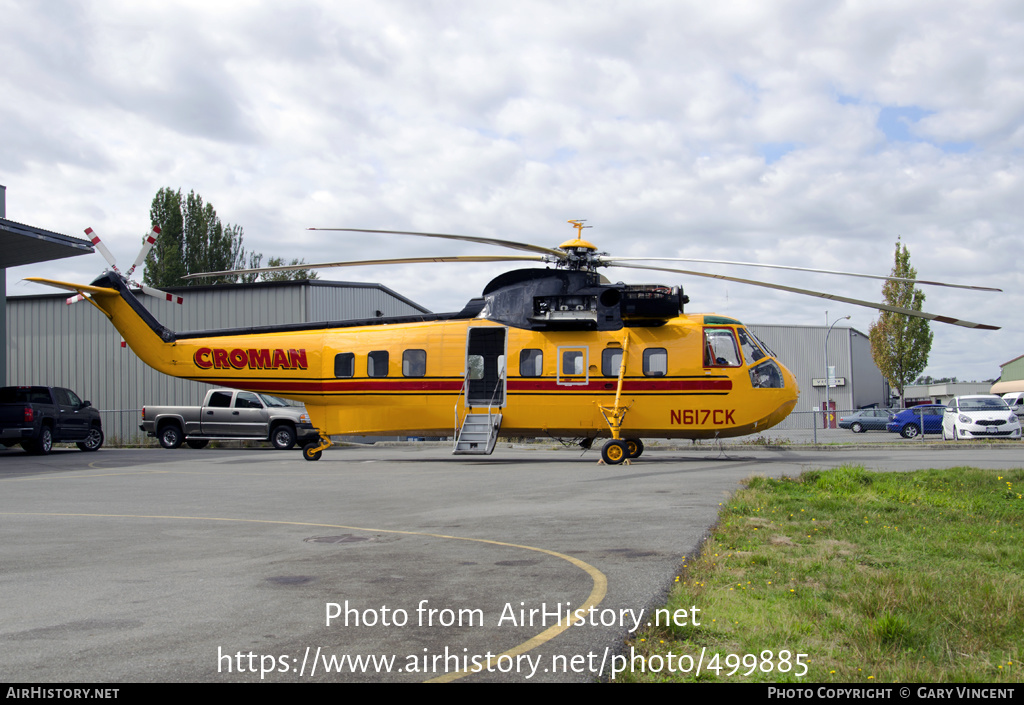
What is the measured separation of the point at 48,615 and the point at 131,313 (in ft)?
55.7

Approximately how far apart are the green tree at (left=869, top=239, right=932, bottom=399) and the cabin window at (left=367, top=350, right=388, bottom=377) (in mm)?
44129

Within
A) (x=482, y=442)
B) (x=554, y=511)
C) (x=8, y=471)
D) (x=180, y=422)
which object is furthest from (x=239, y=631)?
→ (x=180, y=422)

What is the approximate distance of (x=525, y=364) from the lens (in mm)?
18891

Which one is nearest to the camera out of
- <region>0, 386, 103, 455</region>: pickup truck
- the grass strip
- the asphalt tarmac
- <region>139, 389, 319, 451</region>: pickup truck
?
the grass strip

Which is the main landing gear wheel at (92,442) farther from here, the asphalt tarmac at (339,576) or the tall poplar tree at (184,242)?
the tall poplar tree at (184,242)

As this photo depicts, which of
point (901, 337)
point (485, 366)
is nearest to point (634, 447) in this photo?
point (485, 366)

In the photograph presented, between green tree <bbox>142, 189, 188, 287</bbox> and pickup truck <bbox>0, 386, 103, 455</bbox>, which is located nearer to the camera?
pickup truck <bbox>0, 386, 103, 455</bbox>

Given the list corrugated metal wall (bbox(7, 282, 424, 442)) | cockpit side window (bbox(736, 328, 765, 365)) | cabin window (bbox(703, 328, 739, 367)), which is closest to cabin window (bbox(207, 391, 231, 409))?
corrugated metal wall (bbox(7, 282, 424, 442))

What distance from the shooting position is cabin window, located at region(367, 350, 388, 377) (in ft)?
64.2

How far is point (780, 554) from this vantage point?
6504mm

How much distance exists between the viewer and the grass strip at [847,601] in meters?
3.82

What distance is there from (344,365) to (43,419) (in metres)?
10.7

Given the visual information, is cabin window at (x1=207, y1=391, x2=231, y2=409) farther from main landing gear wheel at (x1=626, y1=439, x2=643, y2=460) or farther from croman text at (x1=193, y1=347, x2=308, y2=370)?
main landing gear wheel at (x1=626, y1=439, x2=643, y2=460)
